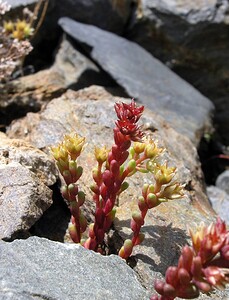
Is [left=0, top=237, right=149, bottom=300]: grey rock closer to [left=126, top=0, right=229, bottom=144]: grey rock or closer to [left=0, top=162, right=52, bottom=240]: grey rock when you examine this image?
[left=0, top=162, right=52, bottom=240]: grey rock

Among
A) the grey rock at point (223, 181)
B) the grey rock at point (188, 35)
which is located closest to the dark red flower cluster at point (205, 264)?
the grey rock at point (223, 181)

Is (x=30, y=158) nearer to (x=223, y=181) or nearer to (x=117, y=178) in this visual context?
(x=117, y=178)

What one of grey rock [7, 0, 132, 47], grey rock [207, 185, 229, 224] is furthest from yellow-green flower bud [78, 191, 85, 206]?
grey rock [7, 0, 132, 47]

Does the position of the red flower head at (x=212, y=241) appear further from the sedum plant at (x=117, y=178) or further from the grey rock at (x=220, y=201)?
the grey rock at (x=220, y=201)

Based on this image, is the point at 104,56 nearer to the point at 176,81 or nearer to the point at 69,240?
the point at 176,81

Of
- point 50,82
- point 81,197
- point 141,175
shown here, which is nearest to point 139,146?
point 81,197
